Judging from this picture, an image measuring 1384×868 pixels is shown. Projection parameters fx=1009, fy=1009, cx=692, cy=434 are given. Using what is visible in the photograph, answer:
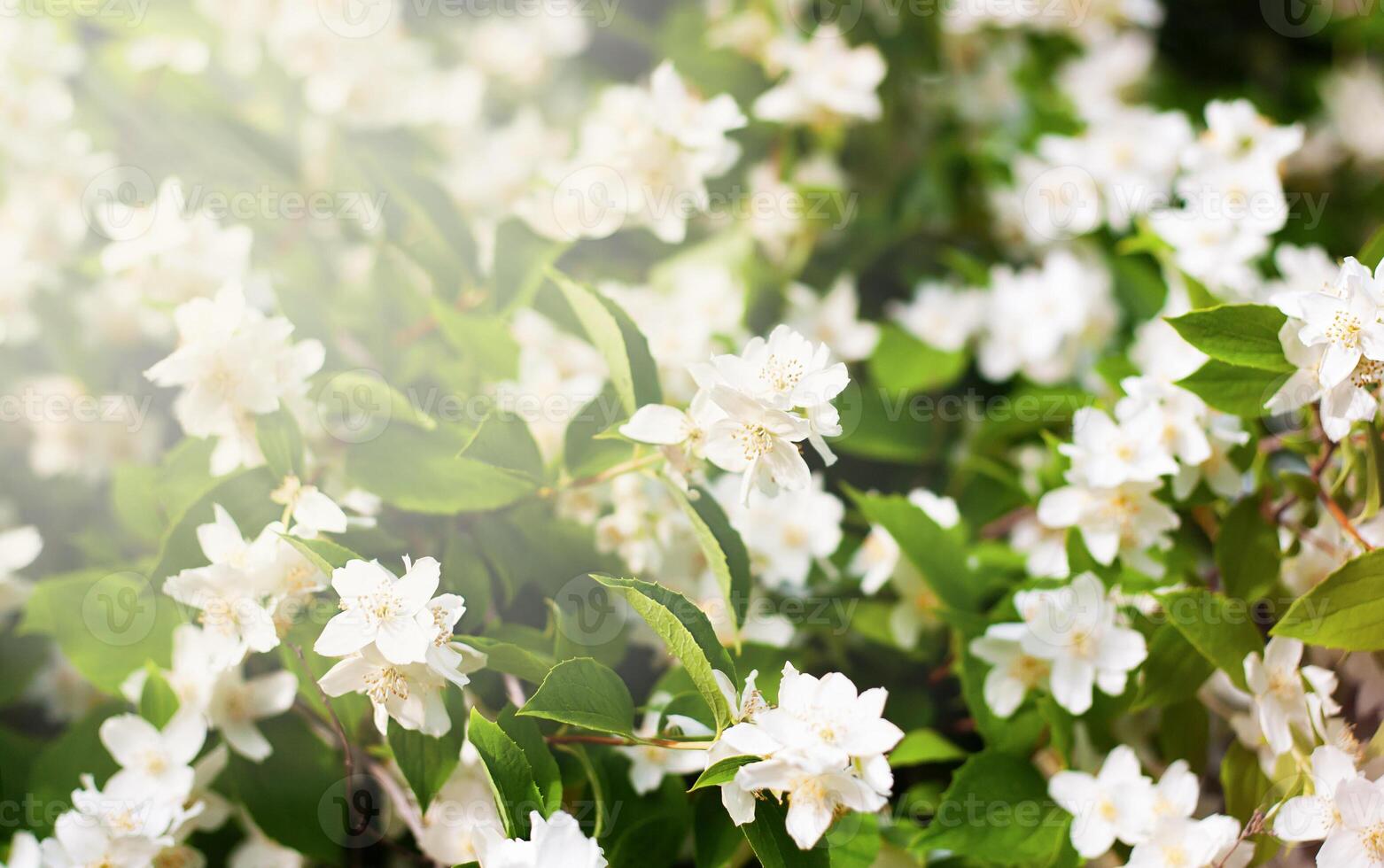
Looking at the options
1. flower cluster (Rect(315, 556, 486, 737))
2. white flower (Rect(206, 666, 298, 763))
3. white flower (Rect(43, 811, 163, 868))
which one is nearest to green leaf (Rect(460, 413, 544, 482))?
flower cluster (Rect(315, 556, 486, 737))

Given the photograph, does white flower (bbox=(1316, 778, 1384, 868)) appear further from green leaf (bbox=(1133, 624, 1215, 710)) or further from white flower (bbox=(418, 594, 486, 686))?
white flower (bbox=(418, 594, 486, 686))

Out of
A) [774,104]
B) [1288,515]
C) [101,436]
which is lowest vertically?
[101,436]

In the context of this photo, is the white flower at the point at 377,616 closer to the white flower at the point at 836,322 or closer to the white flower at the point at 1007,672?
the white flower at the point at 1007,672

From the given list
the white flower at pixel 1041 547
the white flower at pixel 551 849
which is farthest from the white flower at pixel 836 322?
the white flower at pixel 551 849

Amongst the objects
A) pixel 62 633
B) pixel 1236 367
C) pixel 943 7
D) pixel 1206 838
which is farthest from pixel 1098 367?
pixel 62 633

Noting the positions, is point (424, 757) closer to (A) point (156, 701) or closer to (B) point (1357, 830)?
(A) point (156, 701)

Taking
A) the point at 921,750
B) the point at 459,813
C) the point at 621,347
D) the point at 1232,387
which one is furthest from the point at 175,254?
the point at 1232,387

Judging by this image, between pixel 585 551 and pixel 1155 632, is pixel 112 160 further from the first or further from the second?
pixel 1155 632
